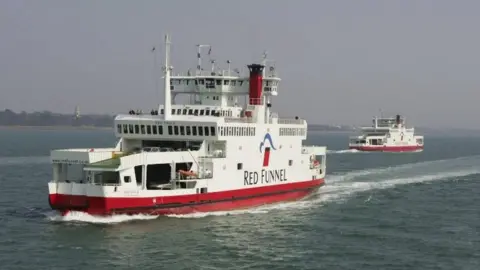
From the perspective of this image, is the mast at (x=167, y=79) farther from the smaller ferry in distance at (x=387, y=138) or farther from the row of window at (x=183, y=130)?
the smaller ferry in distance at (x=387, y=138)

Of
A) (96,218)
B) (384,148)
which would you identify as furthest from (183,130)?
(384,148)

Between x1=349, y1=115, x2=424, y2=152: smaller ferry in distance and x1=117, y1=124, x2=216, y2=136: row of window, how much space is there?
8583 cm

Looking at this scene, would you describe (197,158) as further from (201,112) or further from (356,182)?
(356,182)

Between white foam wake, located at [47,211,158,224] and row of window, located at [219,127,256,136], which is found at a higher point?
row of window, located at [219,127,256,136]

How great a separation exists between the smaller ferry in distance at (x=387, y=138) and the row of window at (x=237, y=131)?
82298mm

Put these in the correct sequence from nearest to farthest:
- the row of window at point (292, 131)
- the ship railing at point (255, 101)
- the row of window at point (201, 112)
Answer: the row of window at point (201, 112) < the ship railing at point (255, 101) < the row of window at point (292, 131)

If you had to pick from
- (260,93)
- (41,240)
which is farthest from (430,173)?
(41,240)

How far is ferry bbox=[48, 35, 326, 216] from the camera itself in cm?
3203

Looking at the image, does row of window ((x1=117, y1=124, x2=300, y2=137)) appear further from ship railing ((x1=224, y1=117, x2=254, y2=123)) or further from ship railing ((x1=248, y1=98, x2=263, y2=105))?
ship railing ((x1=248, y1=98, x2=263, y2=105))

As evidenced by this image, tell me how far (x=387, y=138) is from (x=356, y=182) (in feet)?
229

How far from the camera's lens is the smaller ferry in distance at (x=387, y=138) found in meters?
120

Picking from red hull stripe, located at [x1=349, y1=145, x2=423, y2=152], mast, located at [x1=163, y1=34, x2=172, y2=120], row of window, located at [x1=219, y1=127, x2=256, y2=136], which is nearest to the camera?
mast, located at [x1=163, y1=34, x2=172, y2=120]

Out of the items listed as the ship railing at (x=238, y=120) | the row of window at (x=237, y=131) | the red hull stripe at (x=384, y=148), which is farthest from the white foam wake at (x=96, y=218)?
the red hull stripe at (x=384, y=148)

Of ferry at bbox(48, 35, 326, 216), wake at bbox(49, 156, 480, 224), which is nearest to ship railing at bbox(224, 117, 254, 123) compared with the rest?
ferry at bbox(48, 35, 326, 216)
